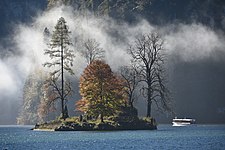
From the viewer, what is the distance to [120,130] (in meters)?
94.6

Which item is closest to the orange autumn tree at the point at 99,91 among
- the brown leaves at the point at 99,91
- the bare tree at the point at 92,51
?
the brown leaves at the point at 99,91

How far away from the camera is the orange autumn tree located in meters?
94.4

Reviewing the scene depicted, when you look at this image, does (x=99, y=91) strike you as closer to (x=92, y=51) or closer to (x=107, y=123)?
(x=107, y=123)

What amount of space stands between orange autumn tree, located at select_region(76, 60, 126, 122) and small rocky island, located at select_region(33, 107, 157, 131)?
1729mm

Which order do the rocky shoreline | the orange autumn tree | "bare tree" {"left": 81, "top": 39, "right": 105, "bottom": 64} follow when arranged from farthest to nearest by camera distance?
"bare tree" {"left": 81, "top": 39, "right": 105, "bottom": 64}, the orange autumn tree, the rocky shoreline

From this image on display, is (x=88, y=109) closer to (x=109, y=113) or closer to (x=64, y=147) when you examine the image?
(x=109, y=113)

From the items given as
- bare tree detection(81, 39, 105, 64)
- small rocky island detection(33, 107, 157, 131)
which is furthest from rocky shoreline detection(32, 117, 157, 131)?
bare tree detection(81, 39, 105, 64)

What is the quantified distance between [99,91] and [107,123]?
6.00 metres

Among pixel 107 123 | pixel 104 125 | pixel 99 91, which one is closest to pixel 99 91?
pixel 99 91

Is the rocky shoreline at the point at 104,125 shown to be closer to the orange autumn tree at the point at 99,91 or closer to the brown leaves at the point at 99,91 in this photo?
the orange autumn tree at the point at 99,91

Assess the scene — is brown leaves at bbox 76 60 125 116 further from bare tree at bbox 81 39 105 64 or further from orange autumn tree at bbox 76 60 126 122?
bare tree at bbox 81 39 105 64

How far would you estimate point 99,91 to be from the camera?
9506 centimetres

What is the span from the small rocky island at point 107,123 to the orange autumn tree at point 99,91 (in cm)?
173

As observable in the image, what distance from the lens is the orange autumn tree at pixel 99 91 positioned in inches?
3716
